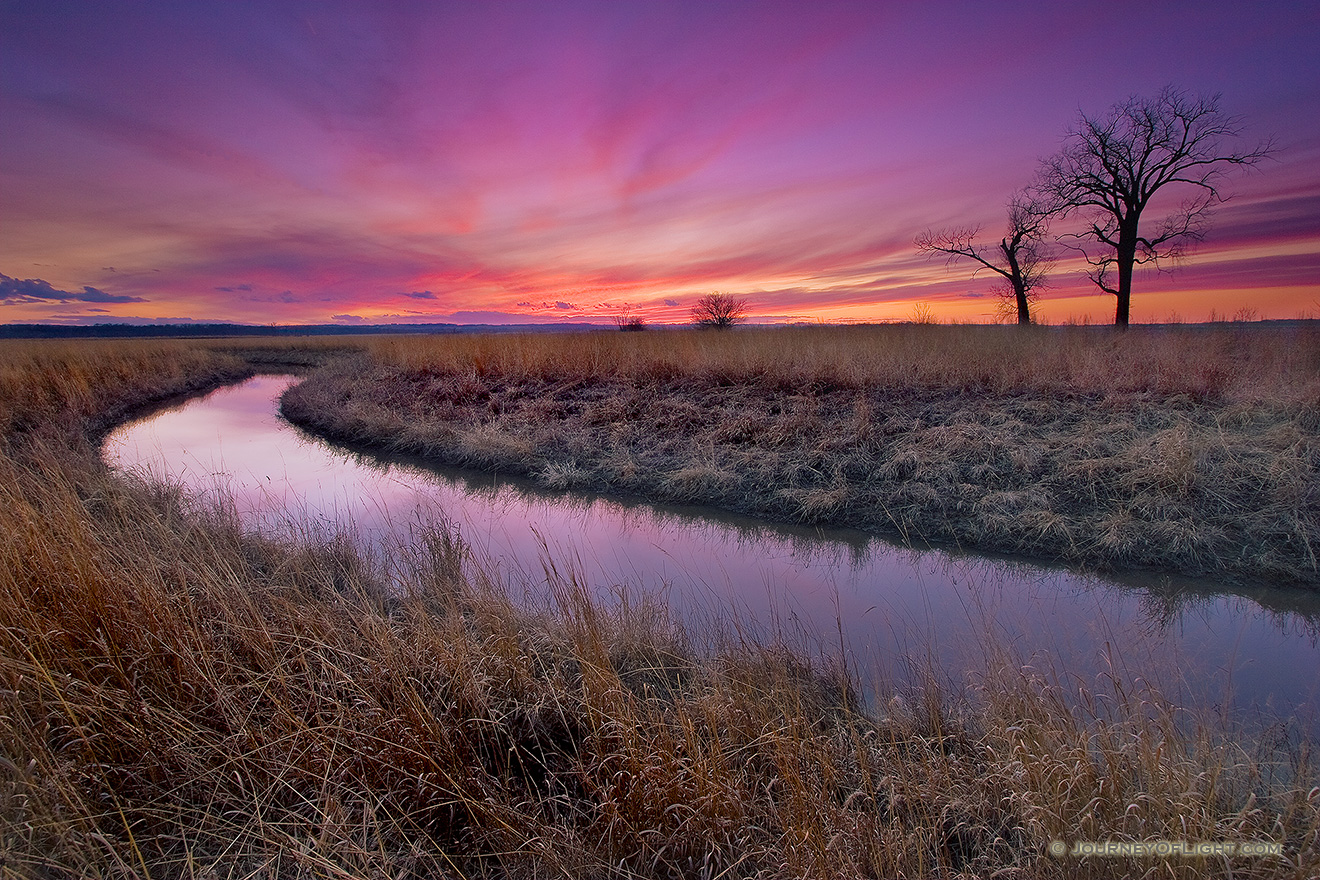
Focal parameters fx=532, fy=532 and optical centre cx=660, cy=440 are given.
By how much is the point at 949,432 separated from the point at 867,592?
412cm

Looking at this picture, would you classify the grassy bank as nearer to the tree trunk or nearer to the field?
the field

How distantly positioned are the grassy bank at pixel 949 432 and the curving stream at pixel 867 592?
1.78 ft

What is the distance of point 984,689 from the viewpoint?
2754 millimetres

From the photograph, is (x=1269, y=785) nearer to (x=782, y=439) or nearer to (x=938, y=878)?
(x=938, y=878)

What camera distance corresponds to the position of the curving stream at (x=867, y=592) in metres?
3.34

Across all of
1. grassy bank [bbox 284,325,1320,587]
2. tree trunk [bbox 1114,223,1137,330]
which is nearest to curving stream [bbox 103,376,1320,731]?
grassy bank [bbox 284,325,1320,587]

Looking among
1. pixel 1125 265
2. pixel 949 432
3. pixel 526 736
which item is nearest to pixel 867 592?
pixel 526 736

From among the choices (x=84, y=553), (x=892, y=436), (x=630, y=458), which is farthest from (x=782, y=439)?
(x=84, y=553)

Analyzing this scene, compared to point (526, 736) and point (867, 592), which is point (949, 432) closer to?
point (867, 592)

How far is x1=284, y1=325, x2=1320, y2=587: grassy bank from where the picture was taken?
211 inches

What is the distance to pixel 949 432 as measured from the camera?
7672 millimetres

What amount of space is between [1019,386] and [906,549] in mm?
6459

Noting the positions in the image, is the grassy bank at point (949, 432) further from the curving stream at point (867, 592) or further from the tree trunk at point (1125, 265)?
the tree trunk at point (1125, 265)

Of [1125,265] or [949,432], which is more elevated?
[1125,265]
